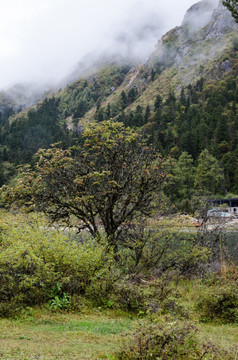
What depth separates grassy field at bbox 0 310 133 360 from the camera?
5.54 metres

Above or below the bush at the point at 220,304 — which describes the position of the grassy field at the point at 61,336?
above

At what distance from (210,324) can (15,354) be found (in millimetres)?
6059

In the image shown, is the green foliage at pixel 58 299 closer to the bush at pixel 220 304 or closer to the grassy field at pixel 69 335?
the grassy field at pixel 69 335

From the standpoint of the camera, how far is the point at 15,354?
527cm

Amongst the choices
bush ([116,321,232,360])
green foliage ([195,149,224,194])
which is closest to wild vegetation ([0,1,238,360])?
bush ([116,321,232,360])

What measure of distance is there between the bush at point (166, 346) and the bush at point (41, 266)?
396 centimetres

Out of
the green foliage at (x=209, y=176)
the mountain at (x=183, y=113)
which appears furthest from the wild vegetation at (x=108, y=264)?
the green foliage at (x=209, y=176)

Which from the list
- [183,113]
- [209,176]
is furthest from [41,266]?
[183,113]

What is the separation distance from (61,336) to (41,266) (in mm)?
2491

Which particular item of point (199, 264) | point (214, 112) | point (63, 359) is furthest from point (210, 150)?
point (63, 359)

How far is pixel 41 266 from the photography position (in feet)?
29.9

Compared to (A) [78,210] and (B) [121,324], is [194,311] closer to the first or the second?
(B) [121,324]

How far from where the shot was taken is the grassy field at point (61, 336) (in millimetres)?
5539

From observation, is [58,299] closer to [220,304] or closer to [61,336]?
[61,336]
